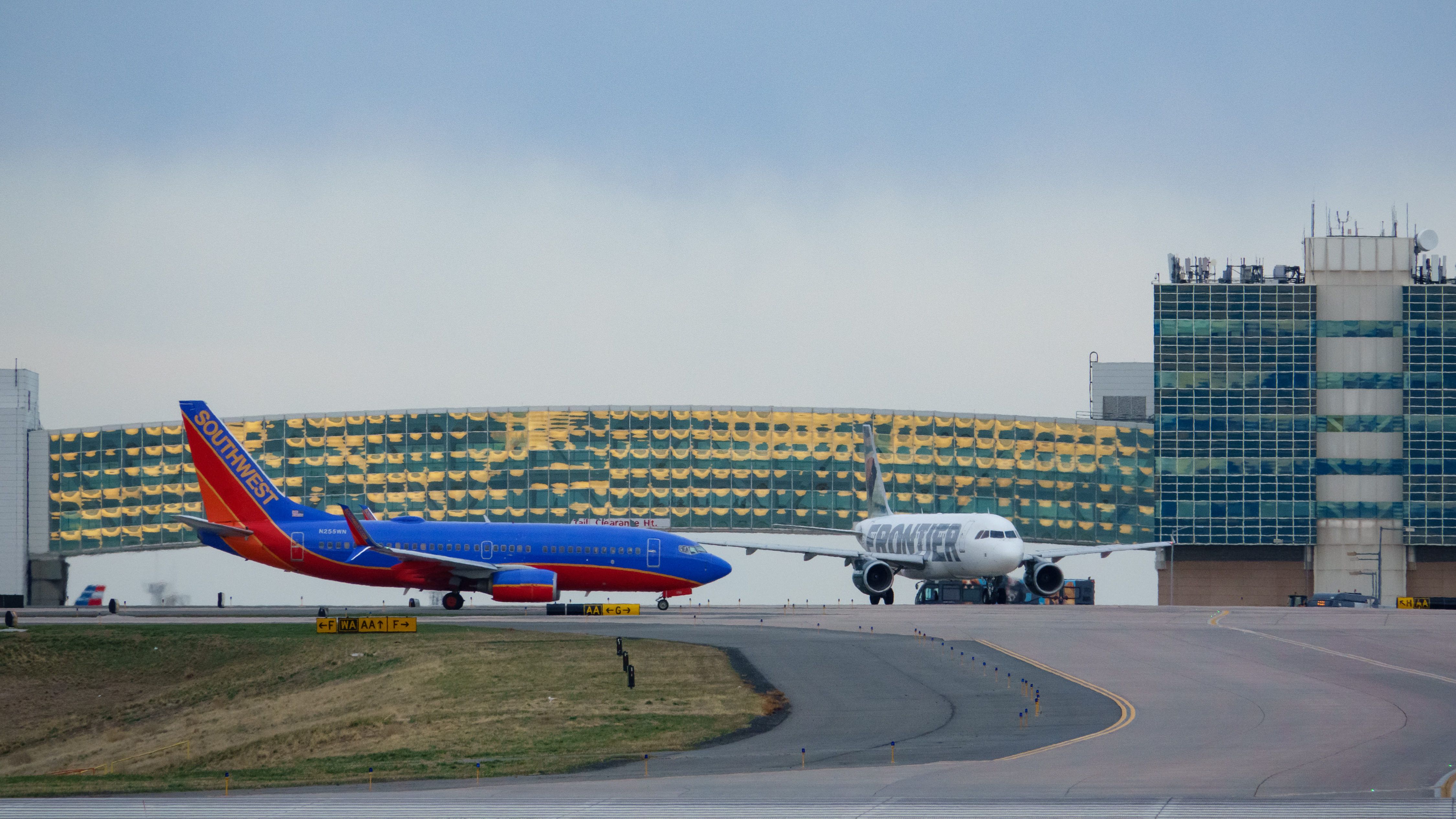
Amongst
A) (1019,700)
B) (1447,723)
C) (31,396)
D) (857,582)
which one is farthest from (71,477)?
(1447,723)

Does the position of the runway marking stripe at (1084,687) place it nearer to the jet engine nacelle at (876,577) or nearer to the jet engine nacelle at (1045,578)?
the jet engine nacelle at (1045,578)

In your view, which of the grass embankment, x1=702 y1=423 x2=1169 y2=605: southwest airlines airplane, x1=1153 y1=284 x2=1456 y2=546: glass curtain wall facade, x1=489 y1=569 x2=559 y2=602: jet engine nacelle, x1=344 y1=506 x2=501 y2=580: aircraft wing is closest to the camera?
the grass embankment

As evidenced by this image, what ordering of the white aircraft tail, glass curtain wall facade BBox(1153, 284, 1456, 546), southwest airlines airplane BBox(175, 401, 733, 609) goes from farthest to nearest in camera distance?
glass curtain wall facade BBox(1153, 284, 1456, 546) < the white aircraft tail < southwest airlines airplane BBox(175, 401, 733, 609)

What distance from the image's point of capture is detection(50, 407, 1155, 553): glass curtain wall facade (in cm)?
12338

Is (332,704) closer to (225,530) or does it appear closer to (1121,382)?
(225,530)

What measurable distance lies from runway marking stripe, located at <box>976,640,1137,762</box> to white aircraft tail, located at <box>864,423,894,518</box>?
49.2m

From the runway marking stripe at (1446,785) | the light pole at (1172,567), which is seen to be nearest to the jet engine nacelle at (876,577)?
the light pole at (1172,567)

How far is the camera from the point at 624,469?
124188mm

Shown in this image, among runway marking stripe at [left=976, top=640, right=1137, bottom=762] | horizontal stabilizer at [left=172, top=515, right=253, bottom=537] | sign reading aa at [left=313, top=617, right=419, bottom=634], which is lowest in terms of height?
sign reading aa at [left=313, top=617, right=419, bottom=634]

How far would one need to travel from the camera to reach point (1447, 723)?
32.4 meters

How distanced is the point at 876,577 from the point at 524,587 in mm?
23895

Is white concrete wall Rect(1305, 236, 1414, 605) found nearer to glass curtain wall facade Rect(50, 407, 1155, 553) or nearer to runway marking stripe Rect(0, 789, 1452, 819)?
glass curtain wall facade Rect(50, 407, 1155, 553)

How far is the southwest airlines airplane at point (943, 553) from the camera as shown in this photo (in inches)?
3093

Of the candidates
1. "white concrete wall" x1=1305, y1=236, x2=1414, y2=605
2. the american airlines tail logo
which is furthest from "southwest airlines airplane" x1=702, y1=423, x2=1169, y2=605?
"white concrete wall" x1=1305, y1=236, x2=1414, y2=605
